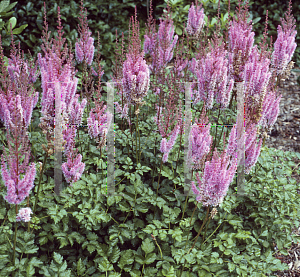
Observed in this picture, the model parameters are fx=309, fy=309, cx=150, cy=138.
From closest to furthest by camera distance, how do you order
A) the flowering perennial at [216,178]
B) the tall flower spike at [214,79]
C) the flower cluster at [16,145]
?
the flower cluster at [16,145], the flowering perennial at [216,178], the tall flower spike at [214,79]

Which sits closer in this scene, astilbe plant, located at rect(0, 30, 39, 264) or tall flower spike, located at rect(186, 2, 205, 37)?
astilbe plant, located at rect(0, 30, 39, 264)

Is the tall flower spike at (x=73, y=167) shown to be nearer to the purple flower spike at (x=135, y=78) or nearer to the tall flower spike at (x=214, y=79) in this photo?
the purple flower spike at (x=135, y=78)

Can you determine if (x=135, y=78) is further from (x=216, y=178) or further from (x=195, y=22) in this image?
(x=195, y=22)

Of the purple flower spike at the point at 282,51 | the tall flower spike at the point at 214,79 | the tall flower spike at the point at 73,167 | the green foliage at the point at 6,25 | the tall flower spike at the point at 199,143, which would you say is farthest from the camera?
the green foliage at the point at 6,25

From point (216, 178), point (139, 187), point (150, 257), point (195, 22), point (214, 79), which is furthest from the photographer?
point (195, 22)

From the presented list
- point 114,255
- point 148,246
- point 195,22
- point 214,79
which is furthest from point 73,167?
point 195,22

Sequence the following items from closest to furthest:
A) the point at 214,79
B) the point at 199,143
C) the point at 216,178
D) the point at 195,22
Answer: the point at 216,178 < the point at 199,143 < the point at 214,79 < the point at 195,22

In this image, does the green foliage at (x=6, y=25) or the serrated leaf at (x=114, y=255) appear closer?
the serrated leaf at (x=114, y=255)

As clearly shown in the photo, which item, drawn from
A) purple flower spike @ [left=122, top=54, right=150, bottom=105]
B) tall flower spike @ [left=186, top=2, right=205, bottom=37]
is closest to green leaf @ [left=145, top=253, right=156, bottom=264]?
purple flower spike @ [left=122, top=54, right=150, bottom=105]

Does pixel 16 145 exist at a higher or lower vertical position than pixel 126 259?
higher

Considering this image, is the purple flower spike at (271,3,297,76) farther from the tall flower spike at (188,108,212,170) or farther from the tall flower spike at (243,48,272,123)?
the tall flower spike at (188,108,212,170)

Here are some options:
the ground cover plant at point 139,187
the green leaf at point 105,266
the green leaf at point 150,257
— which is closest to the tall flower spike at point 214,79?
the ground cover plant at point 139,187

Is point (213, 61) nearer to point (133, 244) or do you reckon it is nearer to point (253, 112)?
point (253, 112)

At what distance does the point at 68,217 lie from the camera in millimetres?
2717
